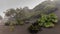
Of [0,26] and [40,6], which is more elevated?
[40,6]

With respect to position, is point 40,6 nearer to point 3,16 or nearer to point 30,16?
point 30,16

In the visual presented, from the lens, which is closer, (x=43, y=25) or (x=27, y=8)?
(x=43, y=25)

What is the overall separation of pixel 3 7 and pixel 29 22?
1.27 ft

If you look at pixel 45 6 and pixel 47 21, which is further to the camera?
pixel 45 6

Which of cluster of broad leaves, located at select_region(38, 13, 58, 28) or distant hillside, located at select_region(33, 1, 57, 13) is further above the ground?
distant hillside, located at select_region(33, 1, 57, 13)

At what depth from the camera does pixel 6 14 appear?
1434 mm

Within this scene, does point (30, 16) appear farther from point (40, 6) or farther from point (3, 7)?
point (3, 7)

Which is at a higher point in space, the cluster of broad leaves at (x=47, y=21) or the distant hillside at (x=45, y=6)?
the distant hillside at (x=45, y=6)

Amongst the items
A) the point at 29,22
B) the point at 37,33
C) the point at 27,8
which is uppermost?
the point at 27,8

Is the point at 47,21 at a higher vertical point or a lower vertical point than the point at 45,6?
lower

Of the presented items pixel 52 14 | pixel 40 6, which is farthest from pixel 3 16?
pixel 52 14

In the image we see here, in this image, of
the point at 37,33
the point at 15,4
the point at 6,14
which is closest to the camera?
the point at 37,33

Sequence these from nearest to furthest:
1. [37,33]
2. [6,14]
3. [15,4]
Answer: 1. [37,33]
2. [6,14]
3. [15,4]

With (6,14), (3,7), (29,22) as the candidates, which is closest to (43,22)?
(29,22)
